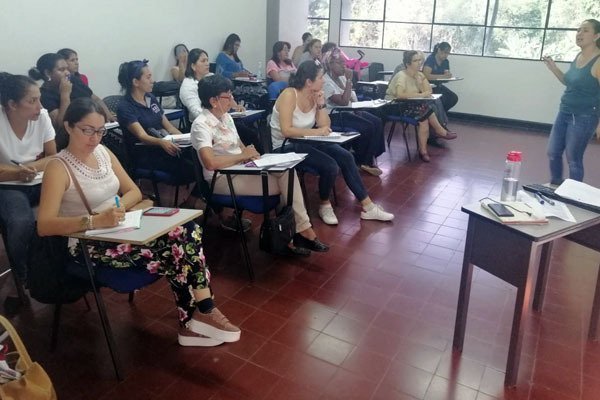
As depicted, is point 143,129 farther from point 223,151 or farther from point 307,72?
point 307,72

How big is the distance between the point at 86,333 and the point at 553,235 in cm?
216

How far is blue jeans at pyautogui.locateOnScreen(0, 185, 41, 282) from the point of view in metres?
2.51

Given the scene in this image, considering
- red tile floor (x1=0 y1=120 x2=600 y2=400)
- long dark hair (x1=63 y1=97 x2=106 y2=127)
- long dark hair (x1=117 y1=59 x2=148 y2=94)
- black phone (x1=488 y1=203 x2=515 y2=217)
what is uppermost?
long dark hair (x1=117 y1=59 x2=148 y2=94)

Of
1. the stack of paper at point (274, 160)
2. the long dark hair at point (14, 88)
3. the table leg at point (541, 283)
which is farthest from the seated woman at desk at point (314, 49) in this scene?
the table leg at point (541, 283)

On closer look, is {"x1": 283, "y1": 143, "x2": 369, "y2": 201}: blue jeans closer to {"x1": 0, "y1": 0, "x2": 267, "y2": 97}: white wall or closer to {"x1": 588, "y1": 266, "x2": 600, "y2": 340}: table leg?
{"x1": 588, "y1": 266, "x2": 600, "y2": 340}: table leg

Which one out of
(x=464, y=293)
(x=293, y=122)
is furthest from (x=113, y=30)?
(x=464, y=293)

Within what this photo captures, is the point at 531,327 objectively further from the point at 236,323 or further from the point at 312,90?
the point at 312,90

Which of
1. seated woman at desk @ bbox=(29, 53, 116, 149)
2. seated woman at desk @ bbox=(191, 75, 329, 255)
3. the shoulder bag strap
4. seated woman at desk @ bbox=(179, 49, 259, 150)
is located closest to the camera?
the shoulder bag strap

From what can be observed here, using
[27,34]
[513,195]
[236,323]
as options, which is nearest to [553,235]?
[513,195]

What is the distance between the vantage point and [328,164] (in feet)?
12.2

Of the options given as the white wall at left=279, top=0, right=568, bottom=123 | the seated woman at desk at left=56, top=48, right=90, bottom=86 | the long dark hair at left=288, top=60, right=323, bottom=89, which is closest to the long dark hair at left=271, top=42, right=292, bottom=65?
the white wall at left=279, top=0, right=568, bottom=123

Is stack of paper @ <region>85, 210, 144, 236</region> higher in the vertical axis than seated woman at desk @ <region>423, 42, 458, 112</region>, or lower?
lower

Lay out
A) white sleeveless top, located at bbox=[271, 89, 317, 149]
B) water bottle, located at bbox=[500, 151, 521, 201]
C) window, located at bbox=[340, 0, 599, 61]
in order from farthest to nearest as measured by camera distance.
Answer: window, located at bbox=[340, 0, 599, 61]
white sleeveless top, located at bbox=[271, 89, 317, 149]
water bottle, located at bbox=[500, 151, 521, 201]

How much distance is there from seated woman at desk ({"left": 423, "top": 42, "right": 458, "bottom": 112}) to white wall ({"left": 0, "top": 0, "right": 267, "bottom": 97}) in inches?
108
